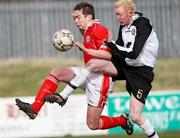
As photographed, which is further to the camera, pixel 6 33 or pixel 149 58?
pixel 6 33

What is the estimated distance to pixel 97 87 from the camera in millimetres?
11195

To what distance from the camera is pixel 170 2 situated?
23.2 metres

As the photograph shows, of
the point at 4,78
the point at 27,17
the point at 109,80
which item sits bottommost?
the point at 4,78

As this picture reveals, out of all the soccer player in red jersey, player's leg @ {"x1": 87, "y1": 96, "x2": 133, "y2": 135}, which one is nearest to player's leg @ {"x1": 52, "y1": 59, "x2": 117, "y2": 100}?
the soccer player in red jersey

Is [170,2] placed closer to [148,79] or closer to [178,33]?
[178,33]

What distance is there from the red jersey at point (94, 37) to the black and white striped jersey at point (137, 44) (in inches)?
6.2

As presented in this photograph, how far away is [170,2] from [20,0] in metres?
4.98

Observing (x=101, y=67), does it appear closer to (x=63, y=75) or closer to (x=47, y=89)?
(x=63, y=75)

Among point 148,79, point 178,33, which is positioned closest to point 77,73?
point 148,79

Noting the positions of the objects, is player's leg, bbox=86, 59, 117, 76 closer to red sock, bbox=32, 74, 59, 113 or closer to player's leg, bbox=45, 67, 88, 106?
player's leg, bbox=45, 67, 88, 106

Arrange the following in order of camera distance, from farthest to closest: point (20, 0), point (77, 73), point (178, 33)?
point (20, 0) < point (178, 33) < point (77, 73)

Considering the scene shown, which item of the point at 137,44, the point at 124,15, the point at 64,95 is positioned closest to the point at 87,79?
the point at 64,95

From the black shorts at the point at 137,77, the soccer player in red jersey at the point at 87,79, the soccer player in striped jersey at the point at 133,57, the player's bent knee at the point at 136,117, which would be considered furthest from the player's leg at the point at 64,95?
the player's bent knee at the point at 136,117

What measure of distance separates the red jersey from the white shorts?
0.34 m
